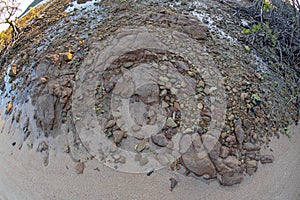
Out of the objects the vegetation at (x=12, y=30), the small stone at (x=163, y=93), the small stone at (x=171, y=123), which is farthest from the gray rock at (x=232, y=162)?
the vegetation at (x=12, y=30)

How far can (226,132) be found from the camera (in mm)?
1068

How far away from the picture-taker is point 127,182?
1045mm

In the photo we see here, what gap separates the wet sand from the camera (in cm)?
103

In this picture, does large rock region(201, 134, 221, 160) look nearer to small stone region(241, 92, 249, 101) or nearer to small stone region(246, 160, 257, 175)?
small stone region(246, 160, 257, 175)

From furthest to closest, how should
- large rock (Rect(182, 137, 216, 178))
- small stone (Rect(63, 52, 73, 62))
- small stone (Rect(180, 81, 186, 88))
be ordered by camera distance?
small stone (Rect(63, 52, 73, 62)) < small stone (Rect(180, 81, 186, 88)) < large rock (Rect(182, 137, 216, 178))

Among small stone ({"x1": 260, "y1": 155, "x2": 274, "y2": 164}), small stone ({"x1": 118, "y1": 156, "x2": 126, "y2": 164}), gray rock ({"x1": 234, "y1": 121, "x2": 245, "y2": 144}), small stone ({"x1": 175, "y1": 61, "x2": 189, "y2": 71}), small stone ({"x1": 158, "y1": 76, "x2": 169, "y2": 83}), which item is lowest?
small stone ({"x1": 260, "y1": 155, "x2": 274, "y2": 164})

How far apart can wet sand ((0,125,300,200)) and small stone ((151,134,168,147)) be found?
0.10 meters

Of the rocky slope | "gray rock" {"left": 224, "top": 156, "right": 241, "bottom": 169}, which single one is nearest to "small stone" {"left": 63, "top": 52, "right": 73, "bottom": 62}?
the rocky slope

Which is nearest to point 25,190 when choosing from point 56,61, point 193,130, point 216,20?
point 56,61

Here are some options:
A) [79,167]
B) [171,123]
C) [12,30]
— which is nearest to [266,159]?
[171,123]

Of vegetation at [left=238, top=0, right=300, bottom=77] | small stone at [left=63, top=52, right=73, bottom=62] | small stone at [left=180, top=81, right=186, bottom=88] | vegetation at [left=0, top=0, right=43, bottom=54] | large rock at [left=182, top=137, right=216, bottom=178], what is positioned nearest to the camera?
large rock at [left=182, top=137, right=216, bottom=178]

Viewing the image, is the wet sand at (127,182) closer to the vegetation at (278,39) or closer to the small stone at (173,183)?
the small stone at (173,183)

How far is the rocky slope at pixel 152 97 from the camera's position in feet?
3.46

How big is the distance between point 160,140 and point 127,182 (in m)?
0.20
